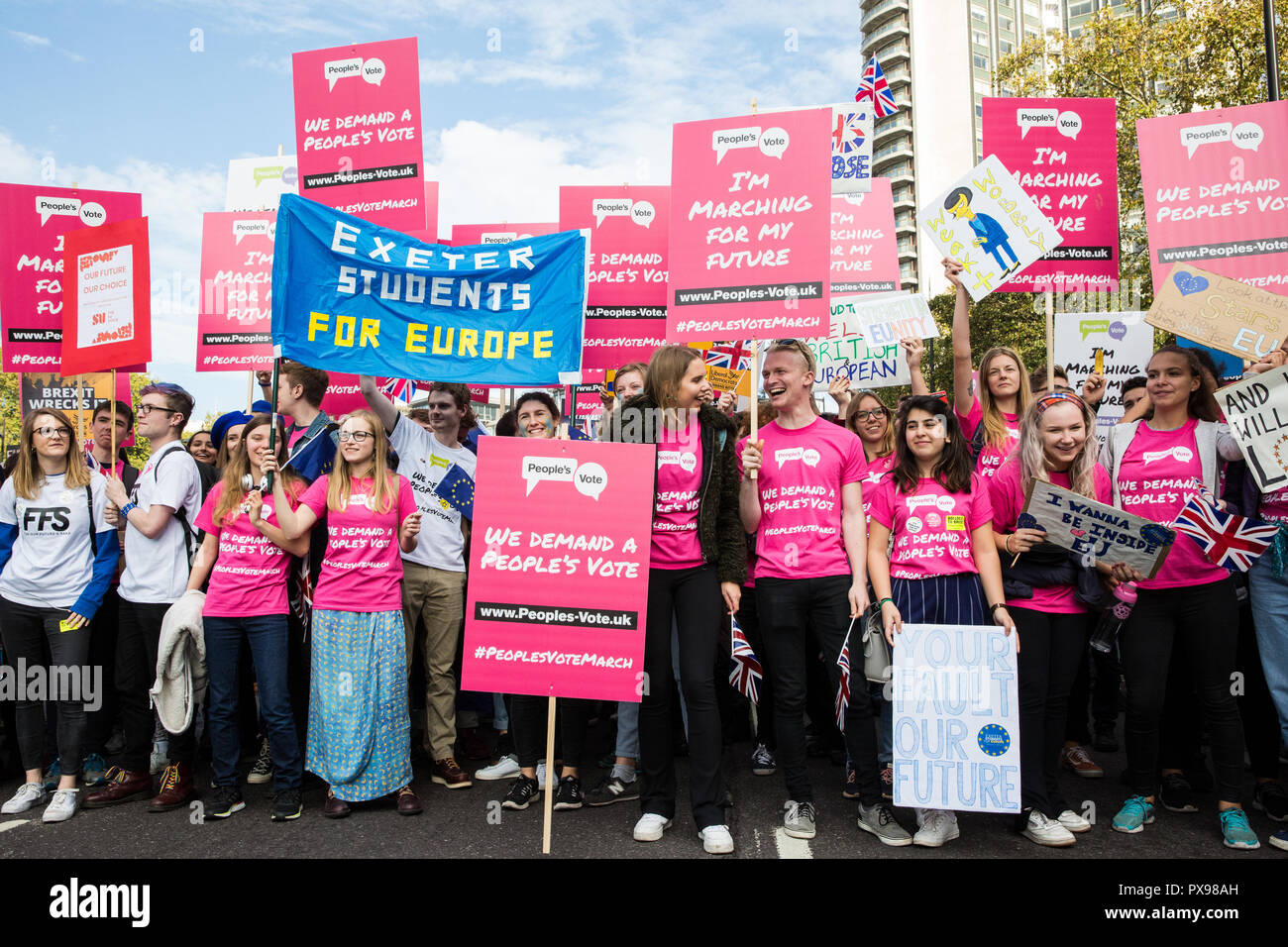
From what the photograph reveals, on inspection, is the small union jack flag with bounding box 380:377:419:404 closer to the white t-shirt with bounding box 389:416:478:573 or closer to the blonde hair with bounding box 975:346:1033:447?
the white t-shirt with bounding box 389:416:478:573

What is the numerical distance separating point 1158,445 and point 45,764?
667 centimetres

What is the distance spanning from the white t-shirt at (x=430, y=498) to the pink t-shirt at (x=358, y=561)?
450 mm

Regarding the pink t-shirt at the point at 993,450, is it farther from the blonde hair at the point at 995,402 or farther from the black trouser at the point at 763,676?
the black trouser at the point at 763,676

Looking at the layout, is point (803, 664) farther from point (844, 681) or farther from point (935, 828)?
point (935, 828)

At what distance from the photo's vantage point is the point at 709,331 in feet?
16.1

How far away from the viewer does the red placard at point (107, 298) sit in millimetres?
5805

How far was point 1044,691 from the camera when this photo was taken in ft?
13.6

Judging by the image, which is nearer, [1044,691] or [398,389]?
[1044,691]

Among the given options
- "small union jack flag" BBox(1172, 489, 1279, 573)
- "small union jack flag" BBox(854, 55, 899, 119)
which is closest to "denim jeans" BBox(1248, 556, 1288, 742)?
"small union jack flag" BBox(1172, 489, 1279, 573)

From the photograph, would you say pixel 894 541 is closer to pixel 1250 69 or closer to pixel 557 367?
pixel 557 367

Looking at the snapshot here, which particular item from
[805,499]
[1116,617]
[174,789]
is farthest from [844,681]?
[174,789]

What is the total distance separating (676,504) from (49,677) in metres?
3.67

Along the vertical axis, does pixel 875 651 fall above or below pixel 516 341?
below

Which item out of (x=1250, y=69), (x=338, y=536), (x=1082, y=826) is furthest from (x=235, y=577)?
(x=1250, y=69)
